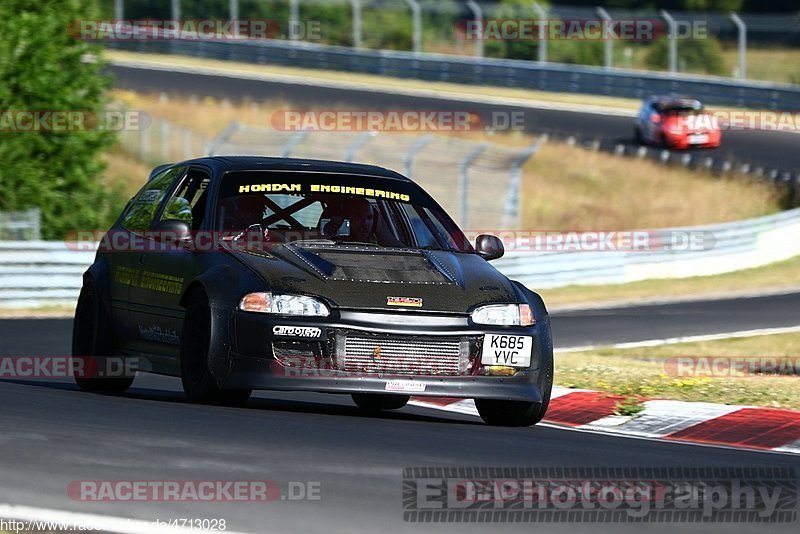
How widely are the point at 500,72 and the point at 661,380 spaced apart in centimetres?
3536

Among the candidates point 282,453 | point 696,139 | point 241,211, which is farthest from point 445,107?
point 282,453

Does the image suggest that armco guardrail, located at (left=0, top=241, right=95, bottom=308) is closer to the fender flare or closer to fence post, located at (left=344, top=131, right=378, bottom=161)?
fence post, located at (left=344, top=131, right=378, bottom=161)

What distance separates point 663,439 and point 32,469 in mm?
3841

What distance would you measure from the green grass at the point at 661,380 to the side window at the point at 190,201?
2887 mm

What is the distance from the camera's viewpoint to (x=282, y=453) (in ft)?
21.5

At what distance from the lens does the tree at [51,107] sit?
2555cm

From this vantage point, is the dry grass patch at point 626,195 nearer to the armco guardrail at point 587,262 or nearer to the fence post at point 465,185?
the fence post at point 465,185

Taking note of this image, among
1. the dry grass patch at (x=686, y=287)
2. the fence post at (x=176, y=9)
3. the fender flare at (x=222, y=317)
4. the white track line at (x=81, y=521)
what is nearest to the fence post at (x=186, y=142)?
the dry grass patch at (x=686, y=287)

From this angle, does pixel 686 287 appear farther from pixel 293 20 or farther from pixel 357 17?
pixel 293 20

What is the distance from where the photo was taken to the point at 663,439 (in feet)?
28.2

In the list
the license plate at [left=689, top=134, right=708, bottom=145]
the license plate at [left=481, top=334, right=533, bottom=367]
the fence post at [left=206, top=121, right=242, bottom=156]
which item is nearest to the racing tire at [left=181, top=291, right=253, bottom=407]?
the license plate at [left=481, top=334, right=533, bottom=367]

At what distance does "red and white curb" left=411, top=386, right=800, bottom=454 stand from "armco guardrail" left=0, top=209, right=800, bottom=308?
416 inches

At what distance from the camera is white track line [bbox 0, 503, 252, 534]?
203 inches

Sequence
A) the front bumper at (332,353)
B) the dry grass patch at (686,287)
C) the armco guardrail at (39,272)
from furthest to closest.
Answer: the dry grass patch at (686,287) → the armco guardrail at (39,272) → the front bumper at (332,353)
